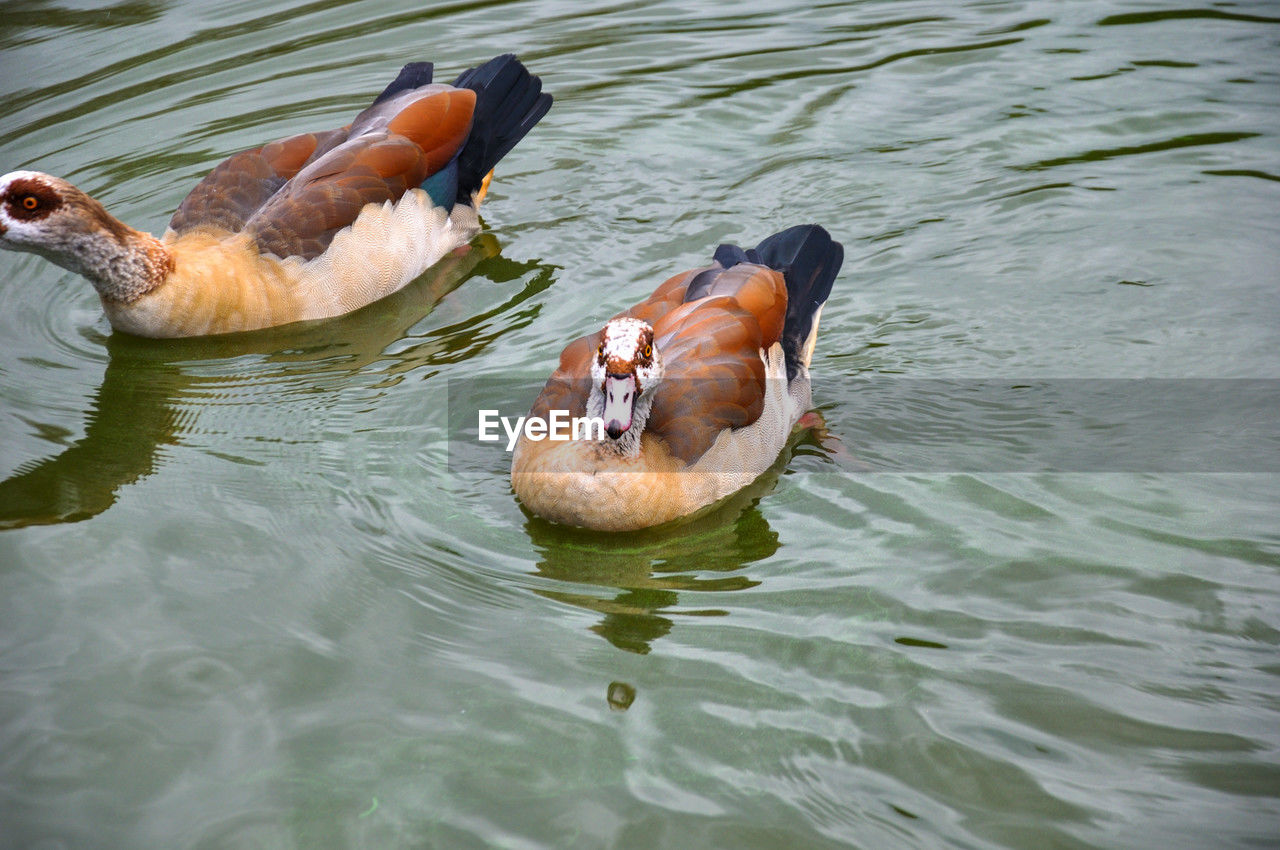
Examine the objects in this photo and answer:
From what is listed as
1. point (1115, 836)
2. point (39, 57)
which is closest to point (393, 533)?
point (1115, 836)

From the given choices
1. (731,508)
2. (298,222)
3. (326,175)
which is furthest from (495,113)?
(731,508)

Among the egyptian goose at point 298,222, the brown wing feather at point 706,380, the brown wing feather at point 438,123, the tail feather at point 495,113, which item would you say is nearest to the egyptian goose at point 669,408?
the brown wing feather at point 706,380

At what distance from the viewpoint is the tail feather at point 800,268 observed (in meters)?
6.78

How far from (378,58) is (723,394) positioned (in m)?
6.36

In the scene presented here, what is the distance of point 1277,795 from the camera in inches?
169

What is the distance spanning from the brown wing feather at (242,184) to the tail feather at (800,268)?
291cm

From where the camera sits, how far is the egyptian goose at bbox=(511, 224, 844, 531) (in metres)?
5.67

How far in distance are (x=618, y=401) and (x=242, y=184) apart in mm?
3746

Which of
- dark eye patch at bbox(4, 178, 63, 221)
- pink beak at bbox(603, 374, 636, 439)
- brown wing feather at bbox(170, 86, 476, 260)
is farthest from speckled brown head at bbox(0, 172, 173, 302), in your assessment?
pink beak at bbox(603, 374, 636, 439)

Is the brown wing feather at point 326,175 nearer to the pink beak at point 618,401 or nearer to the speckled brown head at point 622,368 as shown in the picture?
the speckled brown head at point 622,368

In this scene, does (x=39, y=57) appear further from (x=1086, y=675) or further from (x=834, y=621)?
(x=1086, y=675)

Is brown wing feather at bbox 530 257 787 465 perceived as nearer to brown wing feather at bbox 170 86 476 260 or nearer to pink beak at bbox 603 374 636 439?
pink beak at bbox 603 374 636 439

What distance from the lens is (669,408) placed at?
235 inches

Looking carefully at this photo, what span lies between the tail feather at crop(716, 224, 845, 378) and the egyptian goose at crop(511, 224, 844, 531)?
0.24 feet
